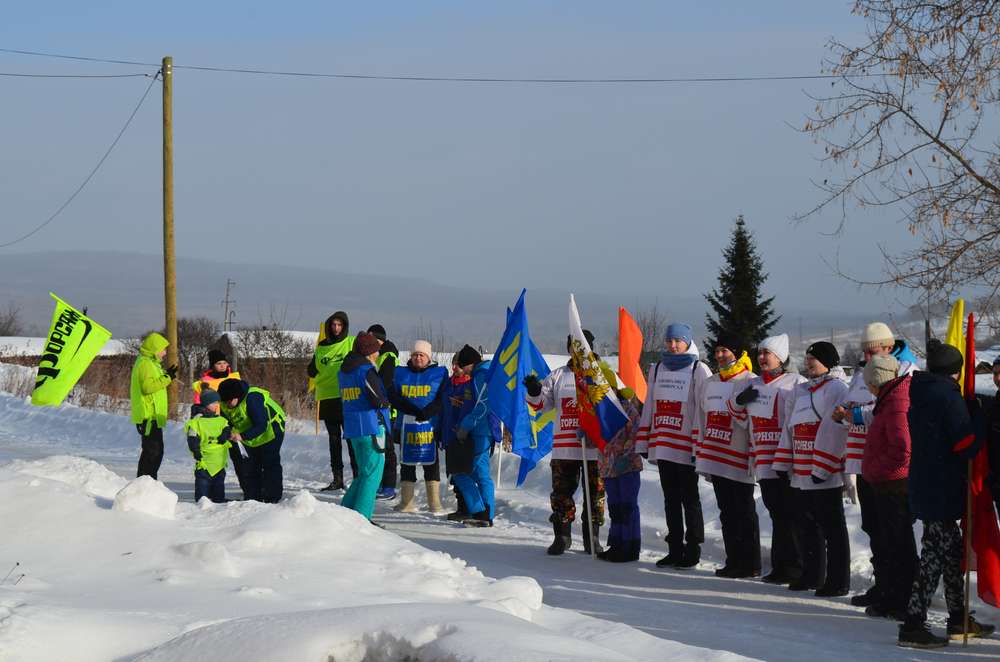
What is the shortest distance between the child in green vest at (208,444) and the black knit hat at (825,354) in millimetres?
6015

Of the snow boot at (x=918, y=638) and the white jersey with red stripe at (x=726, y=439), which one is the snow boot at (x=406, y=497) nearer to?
the white jersey with red stripe at (x=726, y=439)

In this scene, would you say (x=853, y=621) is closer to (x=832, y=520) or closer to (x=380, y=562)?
(x=832, y=520)

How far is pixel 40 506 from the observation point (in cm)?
810

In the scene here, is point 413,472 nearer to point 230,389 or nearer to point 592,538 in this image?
point 230,389

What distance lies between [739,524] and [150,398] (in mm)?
6900

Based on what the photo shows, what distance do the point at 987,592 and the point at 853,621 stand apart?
3.25 ft

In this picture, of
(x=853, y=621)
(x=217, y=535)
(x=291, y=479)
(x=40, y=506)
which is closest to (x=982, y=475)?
(x=853, y=621)

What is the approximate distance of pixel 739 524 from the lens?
38.0 feet

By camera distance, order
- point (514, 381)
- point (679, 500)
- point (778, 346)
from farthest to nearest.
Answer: point (514, 381), point (679, 500), point (778, 346)

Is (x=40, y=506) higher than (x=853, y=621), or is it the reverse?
(x=40, y=506)

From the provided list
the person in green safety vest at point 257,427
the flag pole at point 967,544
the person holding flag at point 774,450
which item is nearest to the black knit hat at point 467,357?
the person in green safety vest at point 257,427

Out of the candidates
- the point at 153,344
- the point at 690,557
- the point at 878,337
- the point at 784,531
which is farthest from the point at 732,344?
the point at 153,344

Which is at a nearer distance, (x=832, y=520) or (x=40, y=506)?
(x=40, y=506)

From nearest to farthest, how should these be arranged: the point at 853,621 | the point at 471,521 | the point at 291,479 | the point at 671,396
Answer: the point at 853,621 < the point at 671,396 < the point at 471,521 < the point at 291,479
